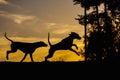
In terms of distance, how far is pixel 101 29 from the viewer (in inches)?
1737

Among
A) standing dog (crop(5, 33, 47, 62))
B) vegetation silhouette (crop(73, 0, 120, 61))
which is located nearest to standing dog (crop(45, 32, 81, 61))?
standing dog (crop(5, 33, 47, 62))

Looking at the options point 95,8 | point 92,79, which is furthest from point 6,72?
point 95,8

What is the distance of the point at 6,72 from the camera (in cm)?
1192

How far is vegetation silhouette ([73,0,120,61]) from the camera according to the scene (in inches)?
1634

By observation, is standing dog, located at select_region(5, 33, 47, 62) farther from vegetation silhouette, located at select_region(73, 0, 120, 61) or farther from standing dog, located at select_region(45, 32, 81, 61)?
vegetation silhouette, located at select_region(73, 0, 120, 61)

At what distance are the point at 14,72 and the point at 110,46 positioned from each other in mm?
30926

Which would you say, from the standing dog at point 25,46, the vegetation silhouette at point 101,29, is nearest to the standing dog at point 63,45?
the standing dog at point 25,46

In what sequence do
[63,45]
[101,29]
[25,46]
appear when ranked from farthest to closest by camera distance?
1. [101,29]
2. [63,45]
3. [25,46]

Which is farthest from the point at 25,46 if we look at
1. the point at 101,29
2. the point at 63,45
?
the point at 101,29

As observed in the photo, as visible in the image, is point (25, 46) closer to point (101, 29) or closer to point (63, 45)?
point (63, 45)

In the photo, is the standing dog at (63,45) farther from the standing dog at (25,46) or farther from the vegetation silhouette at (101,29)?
the vegetation silhouette at (101,29)

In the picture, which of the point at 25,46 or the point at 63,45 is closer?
the point at 25,46

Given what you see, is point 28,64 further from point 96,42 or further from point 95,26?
point 95,26

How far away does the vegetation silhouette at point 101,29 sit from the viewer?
41.5 meters
